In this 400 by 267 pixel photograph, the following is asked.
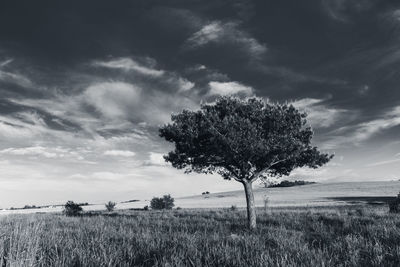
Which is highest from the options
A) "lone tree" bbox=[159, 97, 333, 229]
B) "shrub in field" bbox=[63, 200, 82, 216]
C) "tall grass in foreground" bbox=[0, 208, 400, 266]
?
"lone tree" bbox=[159, 97, 333, 229]

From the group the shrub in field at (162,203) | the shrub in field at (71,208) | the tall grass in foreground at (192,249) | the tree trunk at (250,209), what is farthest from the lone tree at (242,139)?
the shrub in field at (162,203)

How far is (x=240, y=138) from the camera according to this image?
50.2ft

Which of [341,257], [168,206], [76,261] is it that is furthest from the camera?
[168,206]

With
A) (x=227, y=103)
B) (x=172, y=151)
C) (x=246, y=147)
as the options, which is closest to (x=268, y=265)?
(x=246, y=147)

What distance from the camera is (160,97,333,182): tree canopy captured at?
15602mm

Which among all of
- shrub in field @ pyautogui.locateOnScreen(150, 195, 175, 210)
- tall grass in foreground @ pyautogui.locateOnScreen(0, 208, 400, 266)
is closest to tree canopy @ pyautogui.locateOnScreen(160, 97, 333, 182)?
tall grass in foreground @ pyautogui.locateOnScreen(0, 208, 400, 266)

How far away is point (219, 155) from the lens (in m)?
17.0

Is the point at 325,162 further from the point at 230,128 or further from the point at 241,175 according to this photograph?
the point at 230,128

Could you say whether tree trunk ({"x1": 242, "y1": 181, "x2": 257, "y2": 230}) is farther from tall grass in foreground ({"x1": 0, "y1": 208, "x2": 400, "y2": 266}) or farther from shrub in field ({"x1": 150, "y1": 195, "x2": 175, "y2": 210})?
shrub in field ({"x1": 150, "y1": 195, "x2": 175, "y2": 210})

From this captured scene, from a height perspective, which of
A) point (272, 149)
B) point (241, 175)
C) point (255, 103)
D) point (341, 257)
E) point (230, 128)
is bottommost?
point (341, 257)

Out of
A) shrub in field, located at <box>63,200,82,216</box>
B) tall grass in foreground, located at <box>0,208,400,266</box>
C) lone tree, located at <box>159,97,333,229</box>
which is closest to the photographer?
tall grass in foreground, located at <box>0,208,400,266</box>

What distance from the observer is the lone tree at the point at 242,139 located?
15.6 m

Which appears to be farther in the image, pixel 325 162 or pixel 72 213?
pixel 72 213

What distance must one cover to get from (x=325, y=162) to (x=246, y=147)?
631 centimetres
